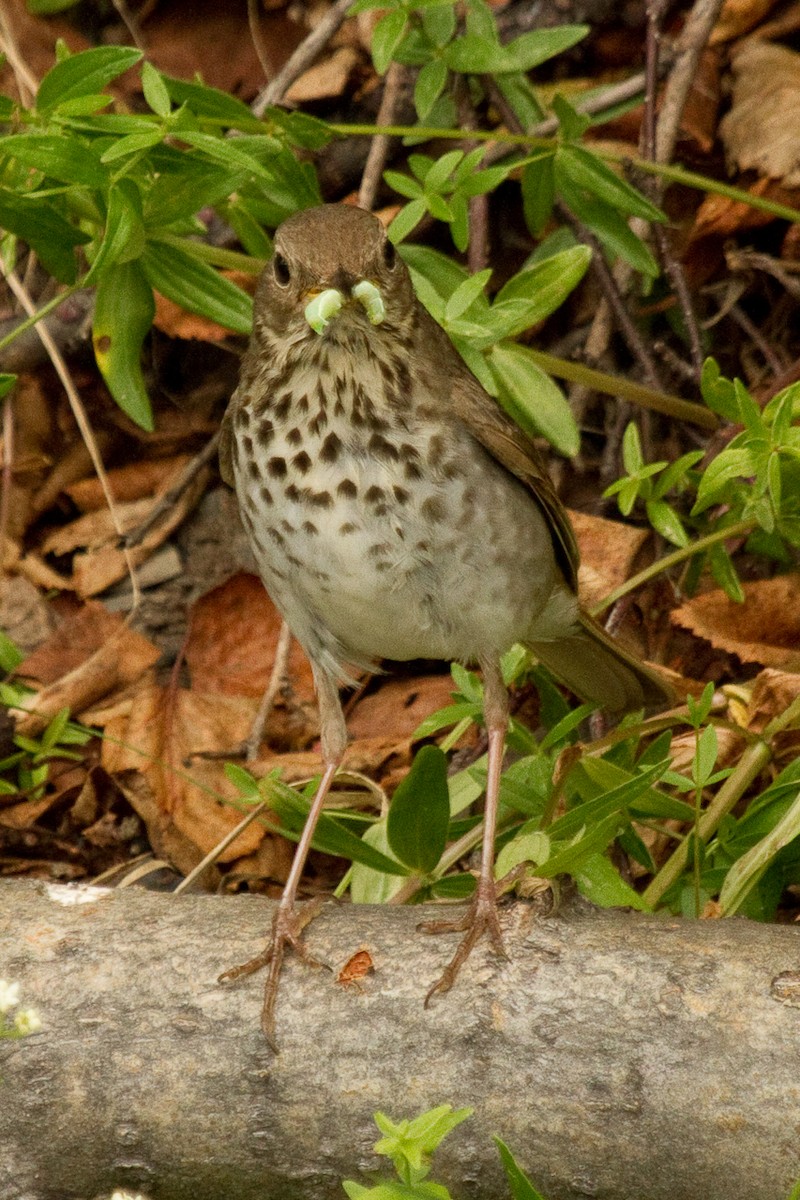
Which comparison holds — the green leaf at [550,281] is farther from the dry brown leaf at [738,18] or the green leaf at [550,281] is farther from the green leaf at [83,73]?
the dry brown leaf at [738,18]

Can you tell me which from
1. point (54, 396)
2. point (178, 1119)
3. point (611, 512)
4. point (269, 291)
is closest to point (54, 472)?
point (54, 396)

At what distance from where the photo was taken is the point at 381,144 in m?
5.07

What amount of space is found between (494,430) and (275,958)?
1.19 m

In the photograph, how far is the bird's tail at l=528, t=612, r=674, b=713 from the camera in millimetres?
3955

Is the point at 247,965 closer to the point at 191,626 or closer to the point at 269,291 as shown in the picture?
the point at 269,291

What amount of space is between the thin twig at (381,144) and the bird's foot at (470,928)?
2571 millimetres

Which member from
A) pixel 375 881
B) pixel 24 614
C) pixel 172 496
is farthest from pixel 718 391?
pixel 24 614

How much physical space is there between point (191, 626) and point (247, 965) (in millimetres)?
2391

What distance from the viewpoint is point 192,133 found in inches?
129

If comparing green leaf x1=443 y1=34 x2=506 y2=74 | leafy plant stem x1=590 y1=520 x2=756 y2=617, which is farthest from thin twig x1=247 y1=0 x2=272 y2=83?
leafy plant stem x1=590 y1=520 x2=756 y2=617


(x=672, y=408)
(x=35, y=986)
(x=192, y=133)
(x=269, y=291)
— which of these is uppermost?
(x=192, y=133)

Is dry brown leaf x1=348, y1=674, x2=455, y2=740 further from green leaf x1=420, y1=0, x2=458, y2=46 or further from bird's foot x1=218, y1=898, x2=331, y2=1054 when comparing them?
green leaf x1=420, y1=0, x2=458, y2=46

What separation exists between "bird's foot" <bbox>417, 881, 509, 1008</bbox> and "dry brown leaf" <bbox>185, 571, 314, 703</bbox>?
2.07m

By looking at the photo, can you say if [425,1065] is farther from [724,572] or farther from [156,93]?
[156,93]
